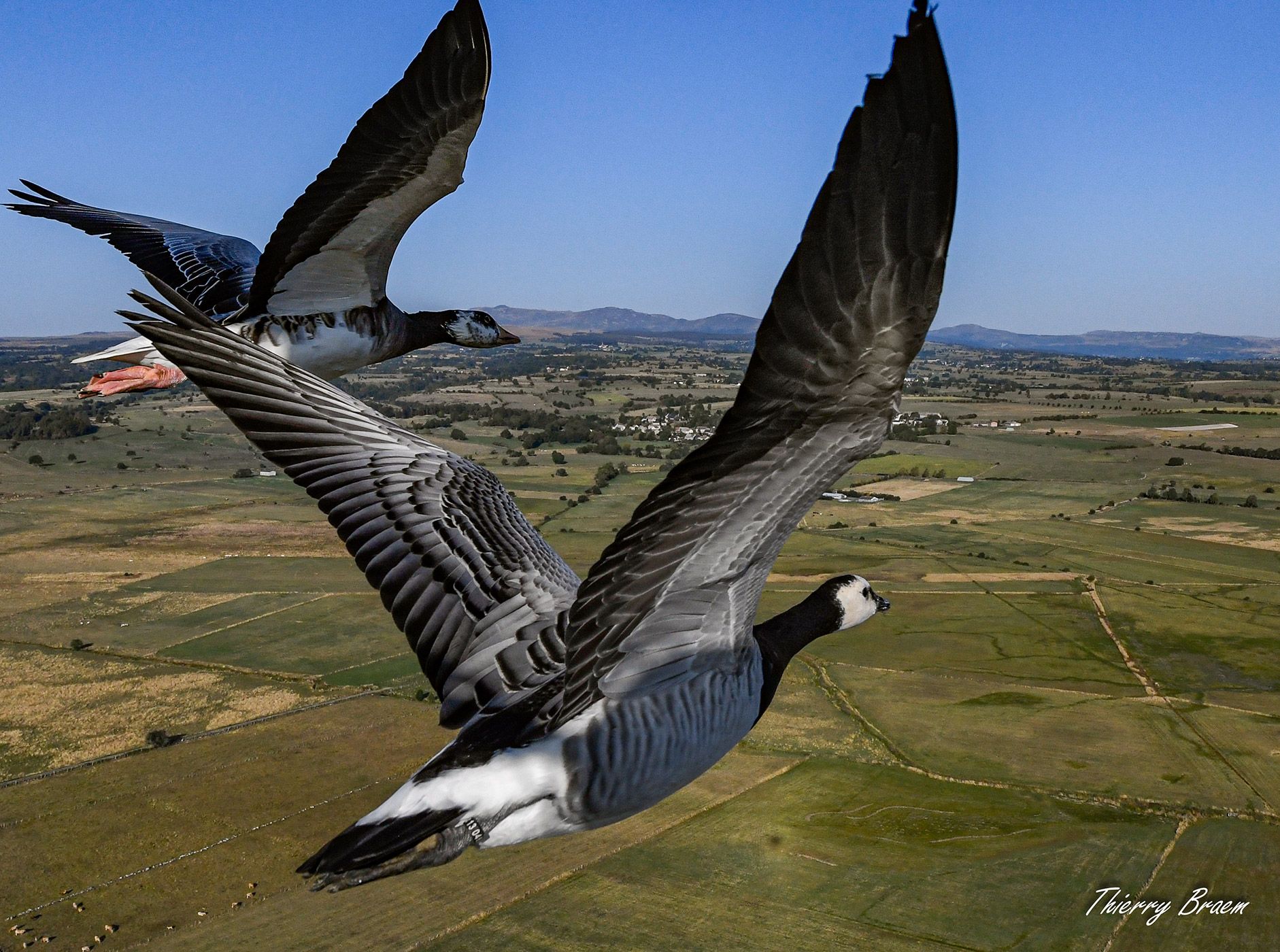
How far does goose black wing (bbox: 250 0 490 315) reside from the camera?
411 inches

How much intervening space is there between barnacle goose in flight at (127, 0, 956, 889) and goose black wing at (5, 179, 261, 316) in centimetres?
533

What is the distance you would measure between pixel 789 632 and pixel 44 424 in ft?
510

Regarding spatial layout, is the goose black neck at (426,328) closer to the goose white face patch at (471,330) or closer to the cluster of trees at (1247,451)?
the goose white face patch at (471,330)

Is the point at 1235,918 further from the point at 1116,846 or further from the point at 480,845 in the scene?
the point at 480,845

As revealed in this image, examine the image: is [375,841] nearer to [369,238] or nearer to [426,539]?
[426,539]

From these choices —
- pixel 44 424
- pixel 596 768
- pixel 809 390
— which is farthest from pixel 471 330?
pixel 44 424

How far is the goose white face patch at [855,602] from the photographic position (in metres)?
9.34

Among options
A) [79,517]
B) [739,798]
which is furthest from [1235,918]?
[79,517]

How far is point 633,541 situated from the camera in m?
5.70

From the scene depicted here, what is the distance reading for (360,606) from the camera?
264ft

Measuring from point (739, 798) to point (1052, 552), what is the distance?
53208 millimetres

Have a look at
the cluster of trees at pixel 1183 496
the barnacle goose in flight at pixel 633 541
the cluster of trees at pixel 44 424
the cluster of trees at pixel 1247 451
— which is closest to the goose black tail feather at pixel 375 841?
the barnacle goose in flight at pixel 633 541

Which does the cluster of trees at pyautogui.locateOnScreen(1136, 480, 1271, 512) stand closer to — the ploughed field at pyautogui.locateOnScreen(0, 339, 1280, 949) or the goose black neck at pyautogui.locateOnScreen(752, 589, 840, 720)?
the ploughed field at pyautogui.locateOnScreen(0, 339, 1280, 949)

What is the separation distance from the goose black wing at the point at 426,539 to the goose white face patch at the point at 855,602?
2393 millimetres
